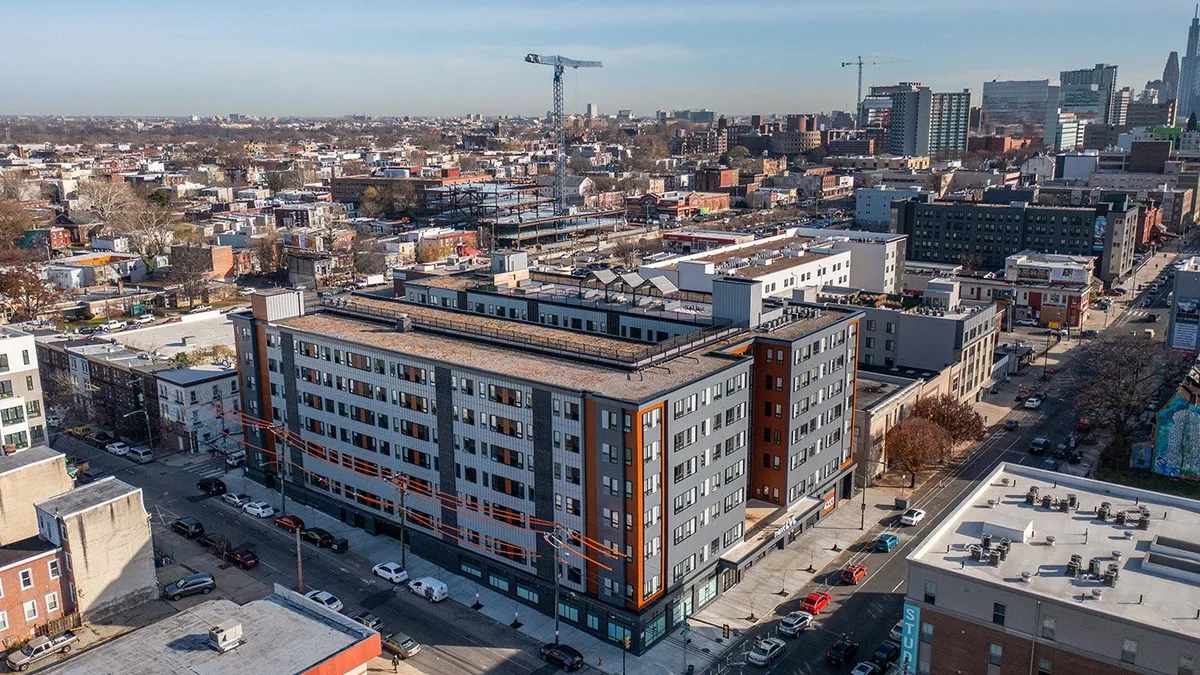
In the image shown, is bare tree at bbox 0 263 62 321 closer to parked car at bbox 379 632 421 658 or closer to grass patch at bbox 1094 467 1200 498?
parked car at bbox 379 632 421 658

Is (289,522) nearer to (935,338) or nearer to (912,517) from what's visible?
(912,517)

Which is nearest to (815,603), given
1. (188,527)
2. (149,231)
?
(188,527)

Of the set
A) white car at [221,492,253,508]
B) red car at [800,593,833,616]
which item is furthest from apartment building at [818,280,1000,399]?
white car at [221,492,253,508]

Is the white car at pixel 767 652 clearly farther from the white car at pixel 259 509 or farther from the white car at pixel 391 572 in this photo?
the white car at pixel 259 509

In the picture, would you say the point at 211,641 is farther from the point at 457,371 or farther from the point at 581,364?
the point at 581,364

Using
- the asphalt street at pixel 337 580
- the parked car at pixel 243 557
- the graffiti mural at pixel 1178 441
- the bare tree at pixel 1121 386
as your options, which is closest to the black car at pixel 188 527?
the asphalt street at pixel 337 580
